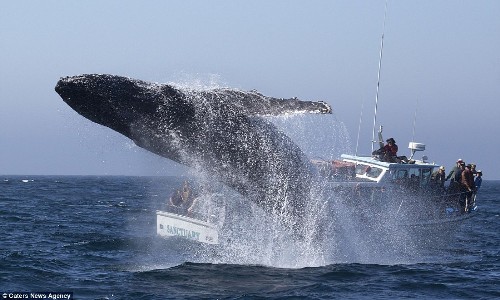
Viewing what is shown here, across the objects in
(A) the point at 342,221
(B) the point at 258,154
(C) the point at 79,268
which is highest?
(B) the point at 258,154

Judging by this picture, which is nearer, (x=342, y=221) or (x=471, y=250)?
(x=342, y=221)

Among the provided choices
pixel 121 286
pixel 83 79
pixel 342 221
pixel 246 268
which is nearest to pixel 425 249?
pixel 342 221

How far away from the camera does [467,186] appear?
24.2 meters

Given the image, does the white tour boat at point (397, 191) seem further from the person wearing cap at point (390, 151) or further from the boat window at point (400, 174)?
the person wearing cap at point (390, 151)

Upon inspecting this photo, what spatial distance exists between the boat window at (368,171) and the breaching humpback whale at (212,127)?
9.07 meters

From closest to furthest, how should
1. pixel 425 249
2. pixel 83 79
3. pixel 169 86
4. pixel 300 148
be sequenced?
pixel 83 79, pixel 169 86, pixel 300 148, pixel 425 249

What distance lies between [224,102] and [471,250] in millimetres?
10878

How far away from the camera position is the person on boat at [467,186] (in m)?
24.0

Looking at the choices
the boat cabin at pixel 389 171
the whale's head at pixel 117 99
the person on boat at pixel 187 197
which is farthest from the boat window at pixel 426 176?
the whale's head at pixel 117 99

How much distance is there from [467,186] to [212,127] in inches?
517

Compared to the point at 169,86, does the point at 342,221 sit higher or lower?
lower

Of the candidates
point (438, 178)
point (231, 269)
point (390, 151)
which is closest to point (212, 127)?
point (231, 269)

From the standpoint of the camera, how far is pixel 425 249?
69.8 ft

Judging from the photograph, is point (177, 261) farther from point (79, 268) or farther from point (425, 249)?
point (425, 249)
